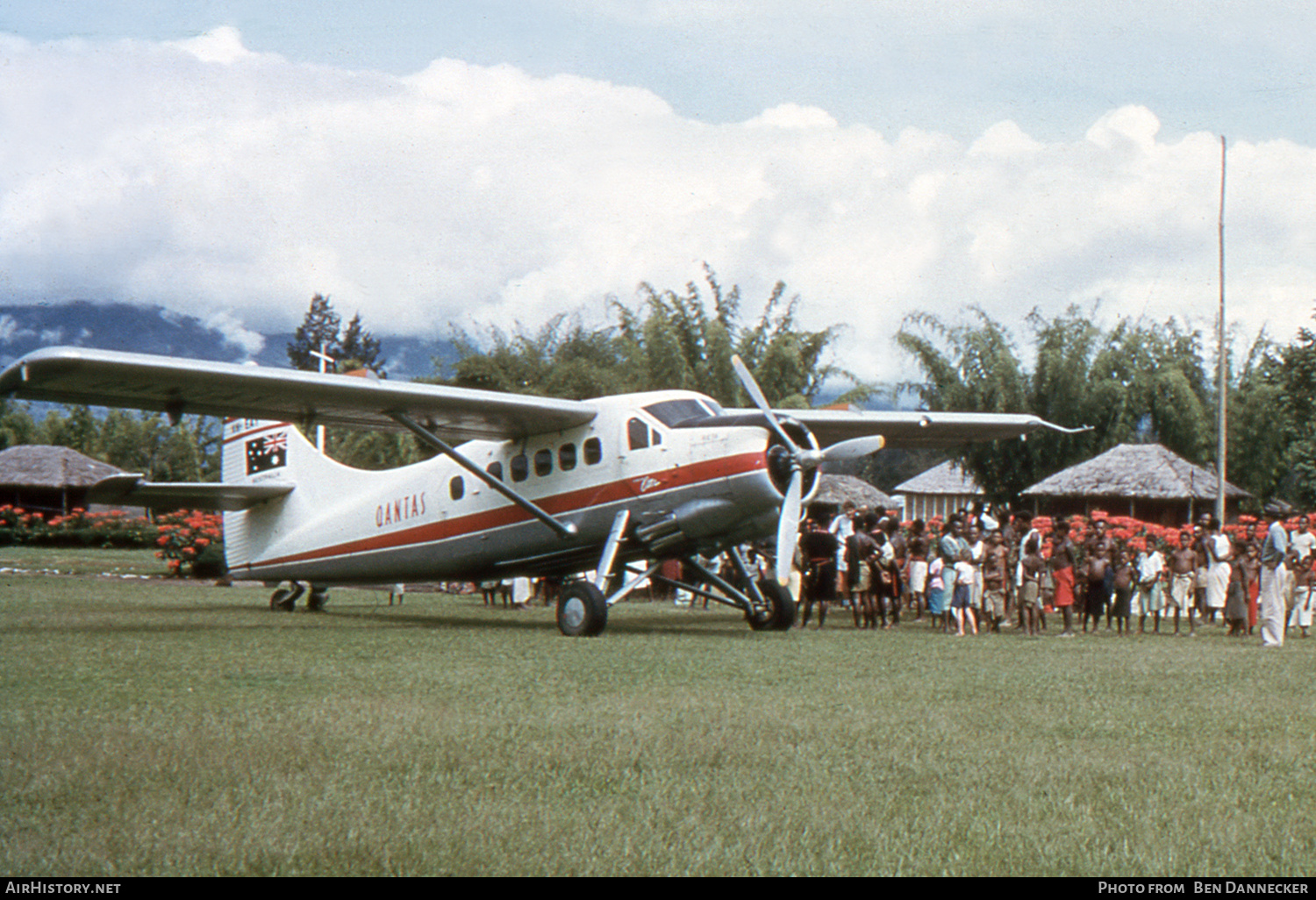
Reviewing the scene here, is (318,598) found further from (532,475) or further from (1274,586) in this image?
(1274,586)

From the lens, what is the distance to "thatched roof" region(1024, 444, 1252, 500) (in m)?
34.6

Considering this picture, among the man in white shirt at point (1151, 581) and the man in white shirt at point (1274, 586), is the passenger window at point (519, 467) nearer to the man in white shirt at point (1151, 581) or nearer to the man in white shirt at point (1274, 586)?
the man in white shirt at point (1151, 581)

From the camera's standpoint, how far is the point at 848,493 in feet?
116

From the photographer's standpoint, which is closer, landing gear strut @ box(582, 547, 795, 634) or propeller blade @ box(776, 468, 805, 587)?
propeller blade @ box(776, 468, 805, 587)

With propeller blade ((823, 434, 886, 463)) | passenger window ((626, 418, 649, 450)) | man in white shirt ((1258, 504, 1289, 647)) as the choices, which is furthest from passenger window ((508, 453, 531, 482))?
man in white shirt ((1258, 504, 1289, 647))

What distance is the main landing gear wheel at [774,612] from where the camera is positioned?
650 inches

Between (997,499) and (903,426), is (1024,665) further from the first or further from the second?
(997,499)

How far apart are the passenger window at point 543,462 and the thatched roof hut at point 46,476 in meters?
43.5

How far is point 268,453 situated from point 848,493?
724 inches

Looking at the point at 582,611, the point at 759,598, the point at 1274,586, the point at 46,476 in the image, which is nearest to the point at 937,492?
the point at 46,476

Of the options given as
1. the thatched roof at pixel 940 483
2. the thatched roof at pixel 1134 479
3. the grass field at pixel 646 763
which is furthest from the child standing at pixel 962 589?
the thatched roof at pixel 940 483

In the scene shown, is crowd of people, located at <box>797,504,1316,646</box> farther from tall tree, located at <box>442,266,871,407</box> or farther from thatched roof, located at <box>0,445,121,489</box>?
thatched roof, located at <box>0,445,121,489</box>

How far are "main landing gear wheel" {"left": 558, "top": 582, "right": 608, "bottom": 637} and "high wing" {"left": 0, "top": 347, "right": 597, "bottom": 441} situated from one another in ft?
7.67
